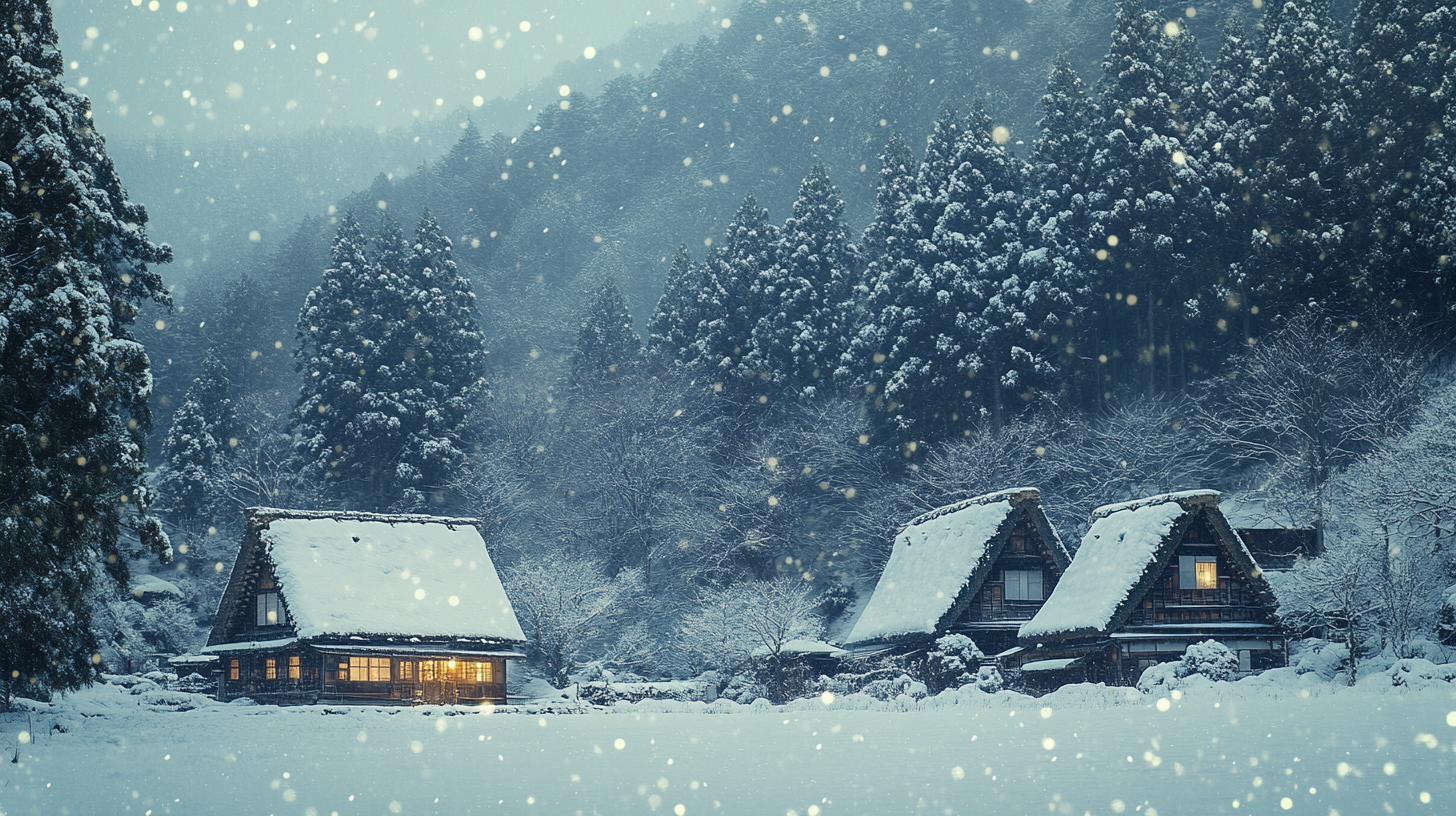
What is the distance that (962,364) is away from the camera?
50281 millimetres

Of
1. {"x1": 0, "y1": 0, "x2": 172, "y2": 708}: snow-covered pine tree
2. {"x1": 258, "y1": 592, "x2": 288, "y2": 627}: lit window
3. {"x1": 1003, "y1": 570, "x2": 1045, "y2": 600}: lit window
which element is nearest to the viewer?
{"x1": 0, "y1": 0, "x2": 172, "y2": 708}: snow-covered pine tree

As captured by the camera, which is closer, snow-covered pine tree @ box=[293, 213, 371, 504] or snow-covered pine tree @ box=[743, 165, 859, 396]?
snow-covered pine tree @ box=[293, 213, 371, 504]

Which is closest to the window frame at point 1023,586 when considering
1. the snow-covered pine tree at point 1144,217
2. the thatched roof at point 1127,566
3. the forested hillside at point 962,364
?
the thatched roof at point 1127,566

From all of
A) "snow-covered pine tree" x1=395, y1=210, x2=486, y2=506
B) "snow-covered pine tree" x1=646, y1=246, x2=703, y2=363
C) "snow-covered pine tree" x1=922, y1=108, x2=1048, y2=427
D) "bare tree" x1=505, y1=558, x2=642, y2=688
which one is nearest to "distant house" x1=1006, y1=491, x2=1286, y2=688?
"snow-covered pine tree" x1=922, y1=108, x2=1048, y2=427

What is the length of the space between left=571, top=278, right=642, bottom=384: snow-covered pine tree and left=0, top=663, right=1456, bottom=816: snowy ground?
42926 millimetres

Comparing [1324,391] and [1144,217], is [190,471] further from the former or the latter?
[1324,391]

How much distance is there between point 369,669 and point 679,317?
3174cm

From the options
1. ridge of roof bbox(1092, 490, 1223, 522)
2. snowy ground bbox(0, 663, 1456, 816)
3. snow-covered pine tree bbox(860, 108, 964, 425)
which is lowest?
snowy ground bbox(0, 663, 1456, 816)

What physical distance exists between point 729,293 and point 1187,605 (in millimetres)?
31193

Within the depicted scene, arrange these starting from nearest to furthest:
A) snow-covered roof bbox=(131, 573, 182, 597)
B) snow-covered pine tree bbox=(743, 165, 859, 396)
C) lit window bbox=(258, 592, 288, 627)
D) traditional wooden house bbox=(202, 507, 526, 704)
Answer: traditional wooden house bbox=(202, 507, 526, 704) → lit window bbox=(258, 592, 288, 627) → snow-covered pine tree bbox=(743, 165, 859, 396) → snow-covered roof bbox=(131, 573, 182, 597)

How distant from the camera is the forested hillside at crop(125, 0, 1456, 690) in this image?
141 feet

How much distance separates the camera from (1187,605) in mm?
35812

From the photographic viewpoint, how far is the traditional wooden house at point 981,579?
39.3 meters

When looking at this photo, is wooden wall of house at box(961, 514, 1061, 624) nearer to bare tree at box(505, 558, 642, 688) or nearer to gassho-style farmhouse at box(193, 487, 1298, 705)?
gassho-style farmhouse at box(193, 487, 1298, 705)
